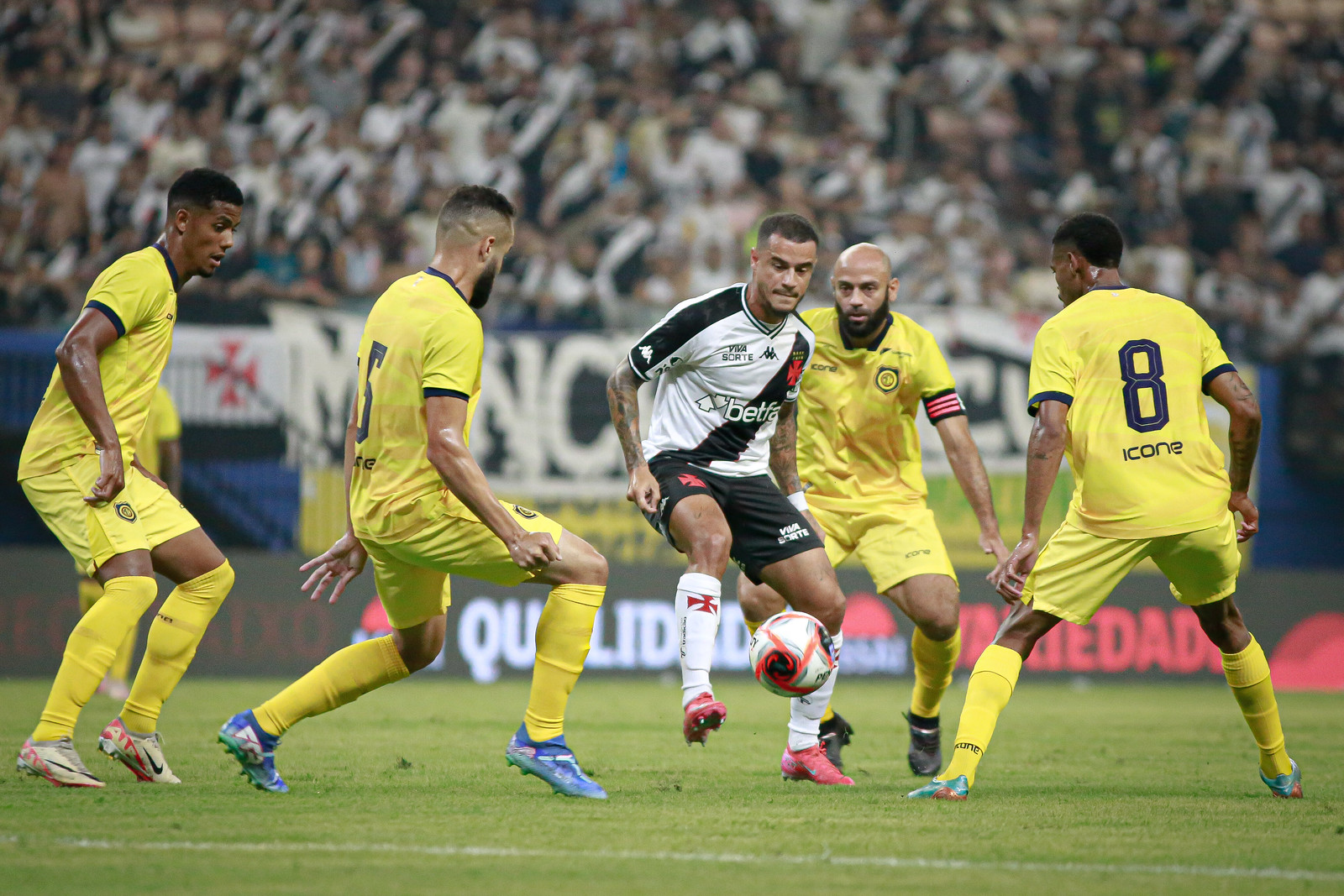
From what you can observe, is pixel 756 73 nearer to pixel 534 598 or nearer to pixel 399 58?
pixel 399 58

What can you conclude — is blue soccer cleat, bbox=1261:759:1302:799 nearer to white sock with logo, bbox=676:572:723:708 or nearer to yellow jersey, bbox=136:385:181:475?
white sock with logo, bbox=676:572:723:708

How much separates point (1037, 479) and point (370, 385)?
261 cm

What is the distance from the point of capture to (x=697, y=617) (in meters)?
6.00

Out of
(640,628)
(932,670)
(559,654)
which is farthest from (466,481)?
(640,628)

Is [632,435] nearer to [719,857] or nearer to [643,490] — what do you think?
[643,490]

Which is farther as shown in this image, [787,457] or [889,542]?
[889,542]

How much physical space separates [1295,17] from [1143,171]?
3532 millimetres

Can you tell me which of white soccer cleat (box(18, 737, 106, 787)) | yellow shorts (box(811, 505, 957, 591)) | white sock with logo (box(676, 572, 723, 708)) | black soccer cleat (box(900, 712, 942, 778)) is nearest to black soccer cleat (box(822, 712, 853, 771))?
black soccer cleat (box(900, 712, 942, 778))

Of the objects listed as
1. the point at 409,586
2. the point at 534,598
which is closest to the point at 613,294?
the point at 534,598

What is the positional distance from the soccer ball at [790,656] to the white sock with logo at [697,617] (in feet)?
0.63

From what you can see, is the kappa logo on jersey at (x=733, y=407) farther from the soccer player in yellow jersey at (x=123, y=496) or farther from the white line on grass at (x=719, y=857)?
the white line on grass at (x=719, y=857)

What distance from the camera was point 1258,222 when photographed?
55.1 feet

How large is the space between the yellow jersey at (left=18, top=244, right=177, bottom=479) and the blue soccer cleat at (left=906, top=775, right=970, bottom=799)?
3.53 meters

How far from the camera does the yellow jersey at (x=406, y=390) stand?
5246 millimetres
